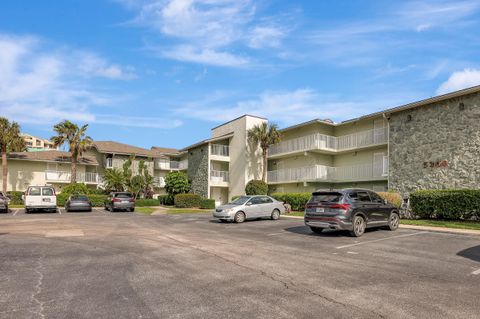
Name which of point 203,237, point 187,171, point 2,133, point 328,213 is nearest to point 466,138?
point 328,213

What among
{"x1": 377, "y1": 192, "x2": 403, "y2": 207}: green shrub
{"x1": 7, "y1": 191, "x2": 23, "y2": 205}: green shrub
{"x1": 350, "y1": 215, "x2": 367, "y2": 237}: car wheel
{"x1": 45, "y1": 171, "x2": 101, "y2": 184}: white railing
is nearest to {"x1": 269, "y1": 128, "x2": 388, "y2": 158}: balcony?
{"x1": 377, "y1": 192, "x2": 403, "y2": 207}: green shrub

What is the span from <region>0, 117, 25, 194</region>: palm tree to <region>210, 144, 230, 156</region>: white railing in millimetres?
20898

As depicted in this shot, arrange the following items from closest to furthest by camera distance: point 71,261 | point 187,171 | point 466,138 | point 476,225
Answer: point 71,261 < point 476,225 < point 466,138 < point 187,171

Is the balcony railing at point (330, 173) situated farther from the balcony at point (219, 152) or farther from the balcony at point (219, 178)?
the balcony at point (219, 152)

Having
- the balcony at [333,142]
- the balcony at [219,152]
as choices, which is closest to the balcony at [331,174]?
the balcony at [333,142]

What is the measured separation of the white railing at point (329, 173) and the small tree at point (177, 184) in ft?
31.4

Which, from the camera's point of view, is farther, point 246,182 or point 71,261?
point 246,182

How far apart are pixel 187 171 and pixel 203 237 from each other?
1325 inches

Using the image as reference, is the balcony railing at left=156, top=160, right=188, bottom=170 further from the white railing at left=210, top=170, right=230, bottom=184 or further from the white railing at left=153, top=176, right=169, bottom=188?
the white railing at left=210, top=170, right=230, bottom=184

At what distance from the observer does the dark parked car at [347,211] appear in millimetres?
13578

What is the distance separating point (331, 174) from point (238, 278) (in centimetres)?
2857

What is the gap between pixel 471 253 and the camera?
10414mm

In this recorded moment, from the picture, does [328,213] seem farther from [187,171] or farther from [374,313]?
[187,171]

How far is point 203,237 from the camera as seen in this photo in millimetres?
13922
